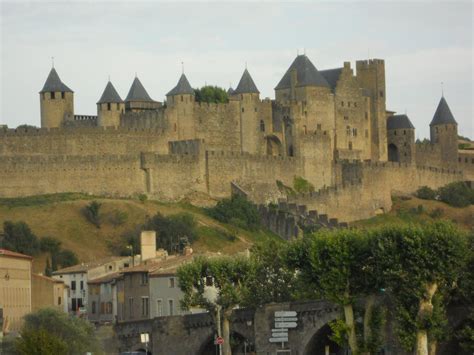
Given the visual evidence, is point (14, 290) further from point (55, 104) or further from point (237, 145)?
point (237, 145)

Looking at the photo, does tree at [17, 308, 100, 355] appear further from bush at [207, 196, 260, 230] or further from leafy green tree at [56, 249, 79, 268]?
bush at [207, 196, 260, 230]

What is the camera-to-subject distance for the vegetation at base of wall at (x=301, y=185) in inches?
5030

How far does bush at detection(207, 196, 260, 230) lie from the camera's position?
11675 cm

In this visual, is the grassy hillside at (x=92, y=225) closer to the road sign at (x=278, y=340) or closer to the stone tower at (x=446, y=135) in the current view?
Answer: the stone tower at (x=446, y=135)

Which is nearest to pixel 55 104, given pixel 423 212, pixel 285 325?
pixel 423 212

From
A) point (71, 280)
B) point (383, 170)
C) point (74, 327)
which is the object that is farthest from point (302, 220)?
point (74, 327)

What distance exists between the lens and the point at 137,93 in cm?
13050

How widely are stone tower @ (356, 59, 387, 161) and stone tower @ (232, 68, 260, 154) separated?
12.8 meters

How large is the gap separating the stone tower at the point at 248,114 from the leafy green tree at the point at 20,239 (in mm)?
26055

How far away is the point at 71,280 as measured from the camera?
314ft

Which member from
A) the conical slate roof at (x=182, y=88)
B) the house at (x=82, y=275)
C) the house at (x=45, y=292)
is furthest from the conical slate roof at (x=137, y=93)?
the house at (x=45, y=292)

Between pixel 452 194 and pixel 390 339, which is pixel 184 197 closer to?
pixel 452 194

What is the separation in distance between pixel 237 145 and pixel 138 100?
883cm

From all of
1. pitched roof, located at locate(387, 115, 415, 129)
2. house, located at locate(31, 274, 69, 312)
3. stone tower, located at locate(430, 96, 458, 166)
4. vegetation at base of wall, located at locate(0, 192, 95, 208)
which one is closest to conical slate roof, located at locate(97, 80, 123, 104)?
vegetation at base of wall, located at locate(0, 192, 95, 208)
